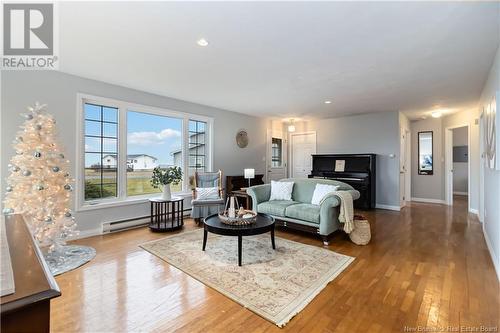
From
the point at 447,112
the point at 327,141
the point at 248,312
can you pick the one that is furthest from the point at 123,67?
the point at 447,112

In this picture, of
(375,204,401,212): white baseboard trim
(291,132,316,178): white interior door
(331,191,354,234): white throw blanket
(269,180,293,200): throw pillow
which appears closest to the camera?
(331,191,354,234): white throw blanket

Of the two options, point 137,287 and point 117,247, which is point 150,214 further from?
point 137,287

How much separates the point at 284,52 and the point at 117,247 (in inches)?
135

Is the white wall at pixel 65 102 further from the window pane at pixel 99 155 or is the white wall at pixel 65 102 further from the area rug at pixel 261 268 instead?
the area rug at pixel 261 268

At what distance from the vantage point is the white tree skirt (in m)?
2.72

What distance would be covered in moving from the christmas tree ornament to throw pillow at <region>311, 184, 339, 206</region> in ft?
10.9

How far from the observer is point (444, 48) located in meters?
2.77

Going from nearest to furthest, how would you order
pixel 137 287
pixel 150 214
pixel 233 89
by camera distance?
pixel 137 287
pixel 233 89
pixel 150 214

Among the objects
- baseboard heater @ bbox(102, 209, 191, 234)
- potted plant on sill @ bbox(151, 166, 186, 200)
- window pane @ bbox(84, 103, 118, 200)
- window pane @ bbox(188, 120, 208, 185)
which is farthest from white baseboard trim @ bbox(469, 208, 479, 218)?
window pane @ bbox(84, 103, 118, 200)

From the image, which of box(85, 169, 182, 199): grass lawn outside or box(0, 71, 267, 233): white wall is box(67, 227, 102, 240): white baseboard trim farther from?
box(85, 169, 182, 199): grass lawn outside

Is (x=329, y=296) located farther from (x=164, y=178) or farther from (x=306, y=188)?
(x=164, y=178)

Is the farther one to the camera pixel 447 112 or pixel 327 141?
pixel 327 141

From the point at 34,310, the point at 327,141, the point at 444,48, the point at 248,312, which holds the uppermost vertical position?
the point at 444,48

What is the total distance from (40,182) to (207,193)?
2.60m
